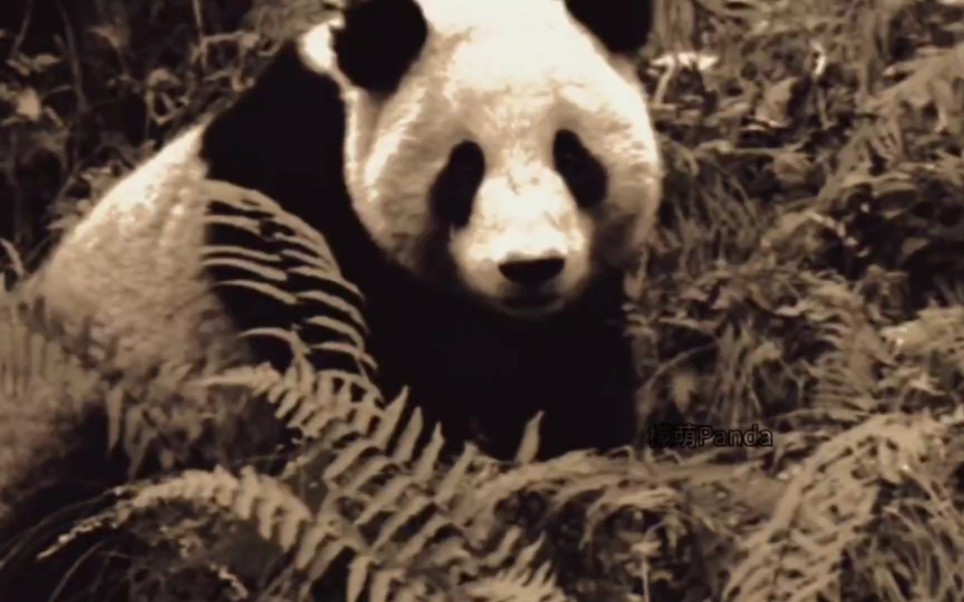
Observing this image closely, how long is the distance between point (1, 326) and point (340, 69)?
670 mm

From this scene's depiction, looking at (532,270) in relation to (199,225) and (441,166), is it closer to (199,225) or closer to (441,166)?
(441,166)

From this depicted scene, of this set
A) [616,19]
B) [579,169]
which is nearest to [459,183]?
[579,169]

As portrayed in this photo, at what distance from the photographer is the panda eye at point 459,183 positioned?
2.73m

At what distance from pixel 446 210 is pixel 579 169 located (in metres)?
0.22

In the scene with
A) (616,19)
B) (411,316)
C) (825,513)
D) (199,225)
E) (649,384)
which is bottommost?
(649,384)

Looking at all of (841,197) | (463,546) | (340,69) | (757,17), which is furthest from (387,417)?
(757,17)

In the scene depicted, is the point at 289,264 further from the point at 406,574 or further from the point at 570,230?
the point at 406,574

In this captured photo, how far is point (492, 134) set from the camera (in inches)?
107

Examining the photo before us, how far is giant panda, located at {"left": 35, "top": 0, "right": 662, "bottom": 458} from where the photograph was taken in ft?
8.95

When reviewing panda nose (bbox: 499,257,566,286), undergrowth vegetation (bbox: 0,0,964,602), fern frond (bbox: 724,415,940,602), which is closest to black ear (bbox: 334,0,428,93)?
undergrowth vegetation (bbox: 0,0,964,602)

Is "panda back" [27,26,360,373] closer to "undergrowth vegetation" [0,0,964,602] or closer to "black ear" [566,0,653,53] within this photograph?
"undergrowth vegetation" [0,0,964,602]

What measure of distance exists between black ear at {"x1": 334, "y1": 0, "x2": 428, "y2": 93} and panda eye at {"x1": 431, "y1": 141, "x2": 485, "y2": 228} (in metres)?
0.17

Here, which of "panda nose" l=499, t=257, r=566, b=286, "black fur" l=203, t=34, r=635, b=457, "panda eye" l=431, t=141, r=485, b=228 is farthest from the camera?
"black fur" l=203, t=34, r=635, b=457

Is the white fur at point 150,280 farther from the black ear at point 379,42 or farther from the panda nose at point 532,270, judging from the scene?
the panda nose at point 532,270
